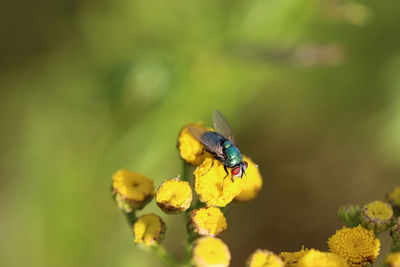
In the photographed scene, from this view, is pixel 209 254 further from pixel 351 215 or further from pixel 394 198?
pixel 394 198

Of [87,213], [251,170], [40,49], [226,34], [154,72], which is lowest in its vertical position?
[251,170]

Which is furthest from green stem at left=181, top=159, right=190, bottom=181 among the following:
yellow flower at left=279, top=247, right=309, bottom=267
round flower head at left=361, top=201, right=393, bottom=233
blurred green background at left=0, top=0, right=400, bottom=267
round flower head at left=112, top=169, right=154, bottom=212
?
blurred green background at left=0, top=0, right=400, bottom=267

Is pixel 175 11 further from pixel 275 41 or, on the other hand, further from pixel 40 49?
pixel 40 49

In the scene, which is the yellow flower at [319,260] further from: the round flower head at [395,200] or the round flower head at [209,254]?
the round flower head at [395,200]

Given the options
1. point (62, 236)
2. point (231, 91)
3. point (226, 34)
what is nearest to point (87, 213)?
point (62, 236)

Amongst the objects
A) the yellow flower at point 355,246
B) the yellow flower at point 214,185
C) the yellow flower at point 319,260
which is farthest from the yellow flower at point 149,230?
the yellow flower at point 355,246

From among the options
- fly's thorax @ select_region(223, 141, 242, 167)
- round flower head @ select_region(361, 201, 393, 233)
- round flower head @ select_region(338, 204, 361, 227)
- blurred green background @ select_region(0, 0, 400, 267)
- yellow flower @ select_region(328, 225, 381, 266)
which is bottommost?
yellow flower @ select_region(328, 225, 381, 266)

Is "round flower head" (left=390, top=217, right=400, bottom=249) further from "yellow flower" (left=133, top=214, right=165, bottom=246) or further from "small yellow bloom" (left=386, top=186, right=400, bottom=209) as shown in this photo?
"yellow flower" (left=133, top=214, right=165, bottom=246)
